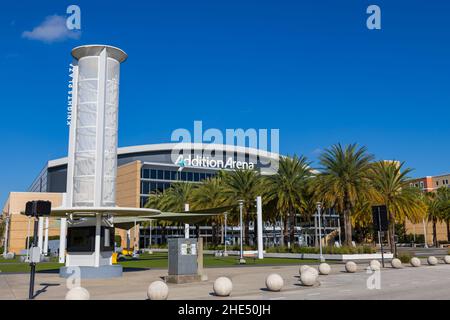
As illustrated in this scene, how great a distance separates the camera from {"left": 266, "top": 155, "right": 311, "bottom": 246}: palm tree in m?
50.7

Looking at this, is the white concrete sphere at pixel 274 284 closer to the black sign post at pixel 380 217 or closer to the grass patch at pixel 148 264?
the black sign post at pixel 380 217

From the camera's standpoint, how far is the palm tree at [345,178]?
44.0 m

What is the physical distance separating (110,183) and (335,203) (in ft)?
87.3

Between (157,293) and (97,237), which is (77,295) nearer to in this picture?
(157,293)

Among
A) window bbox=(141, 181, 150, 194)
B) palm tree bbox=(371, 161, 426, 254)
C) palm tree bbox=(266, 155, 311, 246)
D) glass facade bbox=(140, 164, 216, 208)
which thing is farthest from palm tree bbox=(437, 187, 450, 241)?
window bbox=(141, 181, 150, 194)

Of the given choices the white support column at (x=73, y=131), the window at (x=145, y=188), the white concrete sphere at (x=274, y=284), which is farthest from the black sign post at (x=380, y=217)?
the window at (x=145, y=188)

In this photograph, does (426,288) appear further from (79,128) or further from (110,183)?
(79,128)

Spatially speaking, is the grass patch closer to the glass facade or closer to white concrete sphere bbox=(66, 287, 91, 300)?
white concrete sphere bbox=(66, 287, 91, 300)

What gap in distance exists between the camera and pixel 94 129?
86.7 feet

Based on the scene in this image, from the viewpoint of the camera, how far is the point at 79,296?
12250 millimetres

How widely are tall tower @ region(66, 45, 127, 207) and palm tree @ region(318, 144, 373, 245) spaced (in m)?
24.2

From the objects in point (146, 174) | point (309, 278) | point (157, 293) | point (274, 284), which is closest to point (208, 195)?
point (146, 174)

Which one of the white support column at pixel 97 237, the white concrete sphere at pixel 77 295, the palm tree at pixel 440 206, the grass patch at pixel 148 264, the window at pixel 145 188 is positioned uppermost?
the window at pixel 145 188

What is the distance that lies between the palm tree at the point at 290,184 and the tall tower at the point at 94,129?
26796 millimetres
